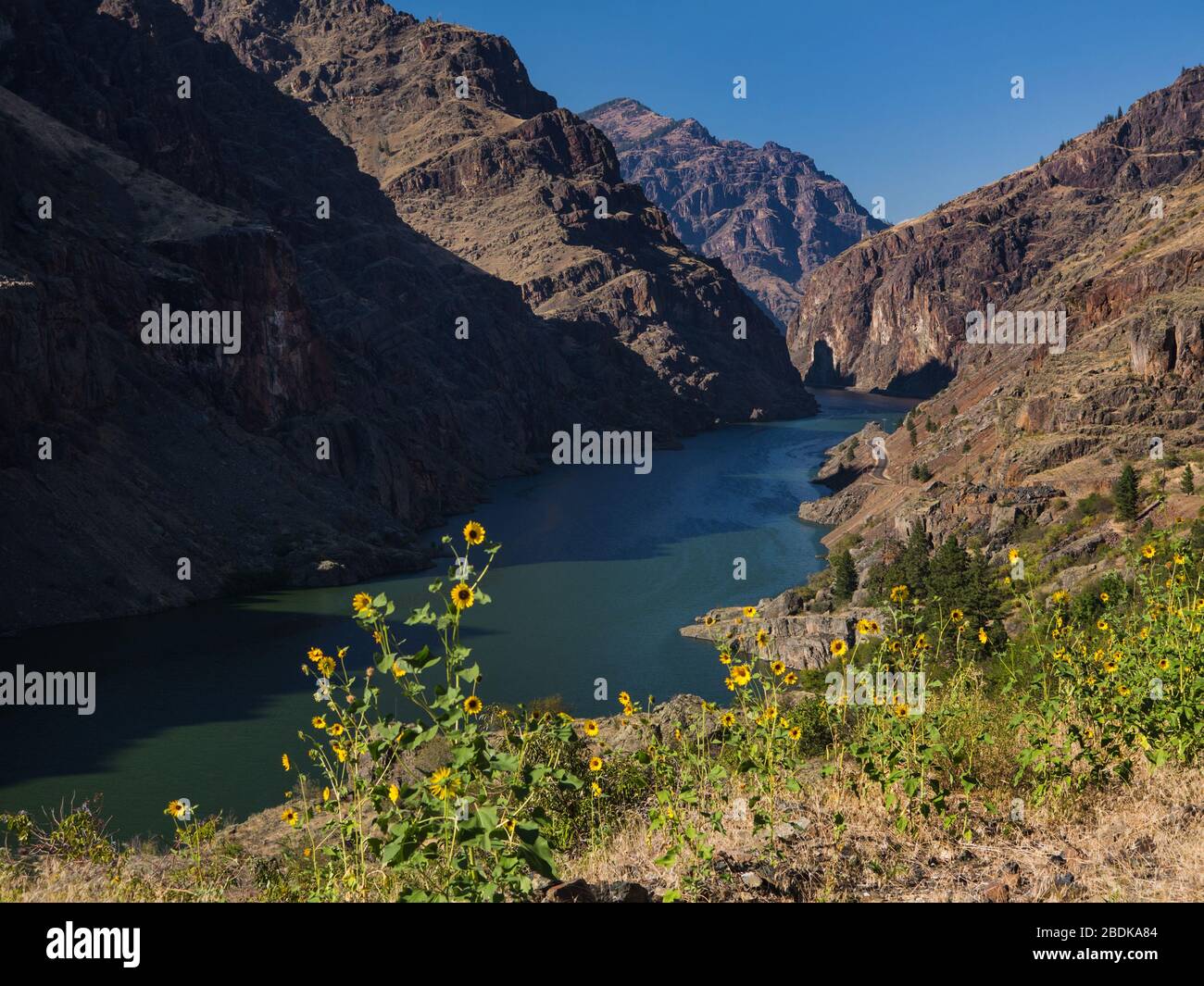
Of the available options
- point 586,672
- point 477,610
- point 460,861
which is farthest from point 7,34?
point 460,861

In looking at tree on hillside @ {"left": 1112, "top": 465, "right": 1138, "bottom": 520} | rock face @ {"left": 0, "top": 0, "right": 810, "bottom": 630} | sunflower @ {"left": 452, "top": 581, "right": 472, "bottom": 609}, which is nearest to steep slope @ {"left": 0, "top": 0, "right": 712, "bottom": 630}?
Result: rock face @ {"left": 0, "top": 0, "right": 810, "bottom": 630}

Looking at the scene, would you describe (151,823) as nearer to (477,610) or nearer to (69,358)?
(477,610)

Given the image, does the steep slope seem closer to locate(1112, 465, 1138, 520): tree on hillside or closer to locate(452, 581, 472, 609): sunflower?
locate(1112, 465, 1138, 520): tree on hillside

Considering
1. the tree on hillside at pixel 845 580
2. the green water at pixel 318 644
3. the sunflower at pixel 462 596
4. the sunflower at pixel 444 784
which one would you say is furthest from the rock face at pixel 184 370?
the sunflower at pixel 462 596

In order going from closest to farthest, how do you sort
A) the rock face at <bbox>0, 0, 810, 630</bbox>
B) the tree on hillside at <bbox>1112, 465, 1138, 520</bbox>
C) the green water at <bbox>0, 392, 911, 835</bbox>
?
the green water at <bbox>0, 392, 911, 835</bbox>, the tree on hillside at <bbox>1112, 465, 1138, 520</bbox>, the rock face at <bbox>0, 0, 810, 630</bbox>

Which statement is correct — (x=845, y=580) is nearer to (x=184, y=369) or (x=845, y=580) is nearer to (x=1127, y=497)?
(x=1127, y=497)

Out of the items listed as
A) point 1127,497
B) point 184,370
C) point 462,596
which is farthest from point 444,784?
point 184,370
